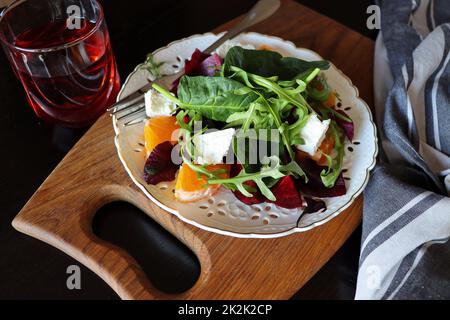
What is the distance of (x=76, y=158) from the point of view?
88 centimetres

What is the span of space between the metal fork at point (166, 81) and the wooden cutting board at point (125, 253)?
5 centimetres

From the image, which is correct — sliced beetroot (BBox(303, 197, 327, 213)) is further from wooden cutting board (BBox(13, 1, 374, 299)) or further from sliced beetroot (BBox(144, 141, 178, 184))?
sliced beetroot (BBox(144, 141, 178, 184))

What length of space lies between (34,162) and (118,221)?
209mm

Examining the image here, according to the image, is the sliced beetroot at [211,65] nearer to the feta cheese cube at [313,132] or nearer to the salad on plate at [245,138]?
the salad on plate at [245,138]

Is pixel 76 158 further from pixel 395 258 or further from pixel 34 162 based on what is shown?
pixel 395 258

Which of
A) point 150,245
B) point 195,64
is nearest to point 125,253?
point 150,245

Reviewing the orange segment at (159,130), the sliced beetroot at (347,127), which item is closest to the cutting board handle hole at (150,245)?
the orange segment at (159,130)

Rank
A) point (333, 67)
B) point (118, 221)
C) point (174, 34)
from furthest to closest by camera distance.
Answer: point (174, 34) < point (333, 67) < point (118, 221)

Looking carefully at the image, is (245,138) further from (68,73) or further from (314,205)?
(68,73)

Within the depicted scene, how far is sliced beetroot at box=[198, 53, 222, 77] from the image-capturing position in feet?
2.83

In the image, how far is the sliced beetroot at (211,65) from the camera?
0.86 m

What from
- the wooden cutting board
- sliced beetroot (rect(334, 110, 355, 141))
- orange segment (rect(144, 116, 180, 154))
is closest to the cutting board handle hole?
the wooden cutting board

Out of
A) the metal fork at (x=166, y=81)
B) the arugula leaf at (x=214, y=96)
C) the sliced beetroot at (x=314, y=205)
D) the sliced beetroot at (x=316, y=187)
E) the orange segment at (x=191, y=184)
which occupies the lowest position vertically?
the sliced beetroot at (x=314, y=205)
